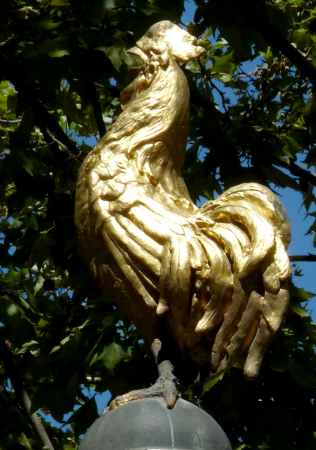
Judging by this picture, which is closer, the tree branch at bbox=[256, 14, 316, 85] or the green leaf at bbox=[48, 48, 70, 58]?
the green leaf at bbox=[48, 48, 70, 58]

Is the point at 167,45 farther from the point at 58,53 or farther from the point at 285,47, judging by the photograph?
the point at 285,47

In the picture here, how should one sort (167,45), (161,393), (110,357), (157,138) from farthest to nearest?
(110,357) < (167,45) < (157,138) < (161,393)

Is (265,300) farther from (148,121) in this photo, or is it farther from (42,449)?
(42,449)

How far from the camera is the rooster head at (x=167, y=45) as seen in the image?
14.3ft

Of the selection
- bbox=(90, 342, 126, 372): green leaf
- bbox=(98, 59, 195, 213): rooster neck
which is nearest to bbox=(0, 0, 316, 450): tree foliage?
bbox=(90, 342, 126, 372): green leaf

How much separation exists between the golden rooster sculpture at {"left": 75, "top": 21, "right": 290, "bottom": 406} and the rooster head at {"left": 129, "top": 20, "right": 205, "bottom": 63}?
0.16 metres

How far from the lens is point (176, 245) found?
3.80 m

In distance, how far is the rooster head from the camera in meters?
4.36

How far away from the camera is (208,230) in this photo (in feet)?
12.8

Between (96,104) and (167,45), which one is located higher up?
(167,45)

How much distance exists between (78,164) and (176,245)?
2678 mm

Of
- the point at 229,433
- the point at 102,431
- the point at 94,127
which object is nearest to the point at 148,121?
the point at 102,431

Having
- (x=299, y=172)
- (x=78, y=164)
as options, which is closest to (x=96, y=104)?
(x=78, y=164)

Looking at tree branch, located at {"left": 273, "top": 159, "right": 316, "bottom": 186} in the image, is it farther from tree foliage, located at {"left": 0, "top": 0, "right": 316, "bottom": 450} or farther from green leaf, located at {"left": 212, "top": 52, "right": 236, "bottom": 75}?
green leaf, located at {"left": 212, "top": 52, "right": 236, "bottom": 75}
